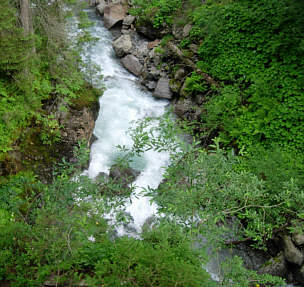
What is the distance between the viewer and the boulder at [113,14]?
14438 mm

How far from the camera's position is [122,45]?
42.4 feet

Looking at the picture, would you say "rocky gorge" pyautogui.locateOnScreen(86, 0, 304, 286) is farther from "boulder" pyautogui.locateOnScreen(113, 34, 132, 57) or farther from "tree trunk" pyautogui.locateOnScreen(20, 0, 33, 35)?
"tree trunk" pyautogui.locateOnScreen(20, 0, 33, 35)

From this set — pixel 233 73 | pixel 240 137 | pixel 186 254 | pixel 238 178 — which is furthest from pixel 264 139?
pixel 186 254

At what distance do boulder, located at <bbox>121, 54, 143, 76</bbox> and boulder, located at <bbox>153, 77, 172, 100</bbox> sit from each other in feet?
5.28

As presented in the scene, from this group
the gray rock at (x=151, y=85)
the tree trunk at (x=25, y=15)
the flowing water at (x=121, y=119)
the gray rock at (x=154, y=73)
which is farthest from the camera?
the gray rock at (x=154, y=73)

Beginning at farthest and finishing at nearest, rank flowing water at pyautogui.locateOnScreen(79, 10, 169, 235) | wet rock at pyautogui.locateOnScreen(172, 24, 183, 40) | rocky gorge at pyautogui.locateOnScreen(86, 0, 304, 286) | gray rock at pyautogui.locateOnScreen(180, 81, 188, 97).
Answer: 1. wet rock at pyautogui.locateOnScreen(172, 24, 183, 40)
2. gray rock at pyautogui.locateOnScreen(180, 81, 188, 97)
3. flowing water at pyautogui.locateOnScreen(79, 10, 169, 235)
4. rocky gorge at pyautogui.locateOnScreen(86, 0, 304, 286)

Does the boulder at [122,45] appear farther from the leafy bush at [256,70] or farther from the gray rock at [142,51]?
the leafy bush at [256,70]

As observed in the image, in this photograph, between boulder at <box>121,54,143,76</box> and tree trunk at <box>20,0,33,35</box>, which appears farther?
boulder at <box>121,54,143,76</box>

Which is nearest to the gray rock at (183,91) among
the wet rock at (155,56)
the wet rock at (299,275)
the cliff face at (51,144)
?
the wet rock at (155,56)

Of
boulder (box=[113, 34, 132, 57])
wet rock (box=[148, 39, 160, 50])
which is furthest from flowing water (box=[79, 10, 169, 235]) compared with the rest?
wet rock (box=[148, 39, 160, 50])

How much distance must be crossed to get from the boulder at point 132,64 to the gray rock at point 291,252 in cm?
929

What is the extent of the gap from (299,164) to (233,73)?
4.19 meters

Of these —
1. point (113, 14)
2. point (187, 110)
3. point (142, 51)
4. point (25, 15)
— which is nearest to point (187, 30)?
point (142, 51)

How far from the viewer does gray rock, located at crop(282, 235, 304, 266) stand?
5.97 meters
